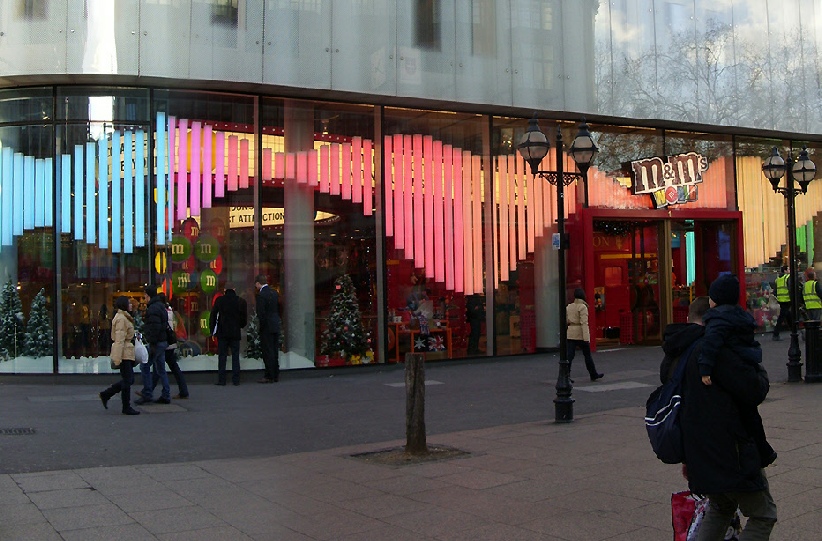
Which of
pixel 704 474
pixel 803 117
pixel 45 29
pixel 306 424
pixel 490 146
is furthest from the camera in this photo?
pixel 803 117

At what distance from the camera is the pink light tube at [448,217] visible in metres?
19.2

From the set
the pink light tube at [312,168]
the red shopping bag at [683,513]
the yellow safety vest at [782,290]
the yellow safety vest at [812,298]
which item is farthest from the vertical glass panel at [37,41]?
the yellow safety vest at [782,290]

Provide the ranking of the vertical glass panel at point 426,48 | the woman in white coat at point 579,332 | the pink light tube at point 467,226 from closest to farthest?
the woman in white coat at point 579,332, the vertical glass panel at point 426,48, the pink light tube at point 467,226

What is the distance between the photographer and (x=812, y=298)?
21.1 m

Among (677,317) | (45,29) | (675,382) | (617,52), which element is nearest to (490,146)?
(617,52)

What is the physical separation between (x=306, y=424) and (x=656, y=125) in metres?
13.7

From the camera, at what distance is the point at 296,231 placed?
1778cm

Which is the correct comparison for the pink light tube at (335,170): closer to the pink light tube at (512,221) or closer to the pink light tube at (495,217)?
the pink light tube at (495,217)

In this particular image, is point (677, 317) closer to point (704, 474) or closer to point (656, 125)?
point (656, 125)

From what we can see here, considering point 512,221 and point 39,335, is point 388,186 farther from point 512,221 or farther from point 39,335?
point 39,335

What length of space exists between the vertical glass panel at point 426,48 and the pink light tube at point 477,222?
2.01m

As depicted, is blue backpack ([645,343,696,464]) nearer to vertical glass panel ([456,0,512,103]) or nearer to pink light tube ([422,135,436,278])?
pink light tube ([422,135,436,278])

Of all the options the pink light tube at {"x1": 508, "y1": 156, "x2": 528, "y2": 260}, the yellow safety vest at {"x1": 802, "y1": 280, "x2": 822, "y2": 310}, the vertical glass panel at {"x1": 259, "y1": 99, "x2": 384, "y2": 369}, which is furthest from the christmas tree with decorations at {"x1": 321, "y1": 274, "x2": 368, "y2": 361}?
the yellow safety vest at {"x1": 802, "y1": 280, "x2": 822, "y2": 310}

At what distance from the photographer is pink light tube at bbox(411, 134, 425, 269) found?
18.9 metres
